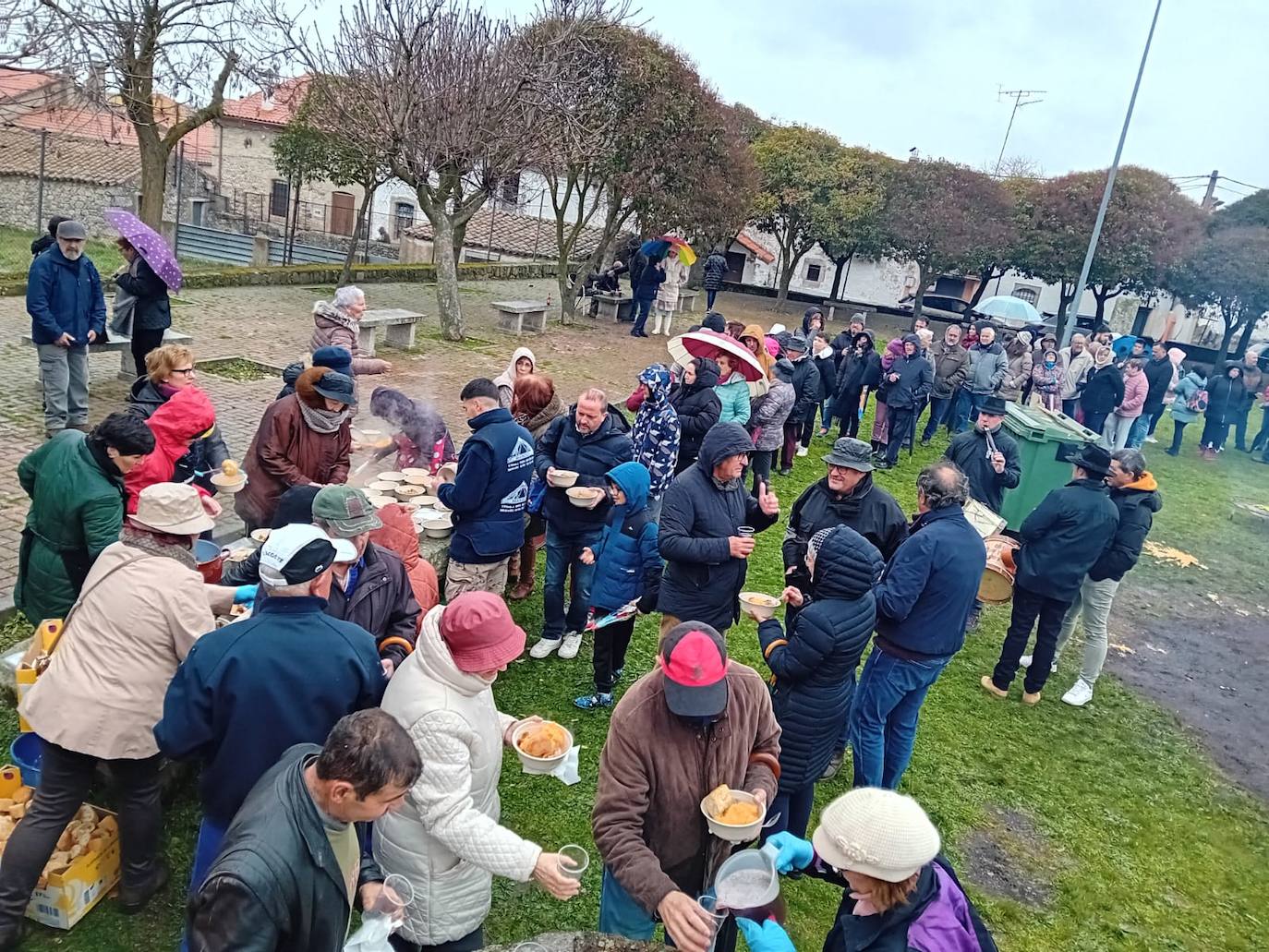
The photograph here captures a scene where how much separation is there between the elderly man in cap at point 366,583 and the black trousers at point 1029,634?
4637mm

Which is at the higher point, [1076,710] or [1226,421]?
[1226,421]

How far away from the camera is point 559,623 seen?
616cm

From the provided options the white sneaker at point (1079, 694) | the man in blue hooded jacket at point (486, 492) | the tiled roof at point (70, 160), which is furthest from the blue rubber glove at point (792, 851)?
the tiled roof at point (70, 160)

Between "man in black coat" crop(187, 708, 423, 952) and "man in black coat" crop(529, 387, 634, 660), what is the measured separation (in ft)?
10.7

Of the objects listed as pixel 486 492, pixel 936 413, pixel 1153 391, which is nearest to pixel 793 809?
pixel 486 492

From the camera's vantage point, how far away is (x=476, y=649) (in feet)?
9.08

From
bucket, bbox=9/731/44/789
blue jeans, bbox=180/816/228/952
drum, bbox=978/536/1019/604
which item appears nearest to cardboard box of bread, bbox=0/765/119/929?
bucket, bbox=9/731/44/789

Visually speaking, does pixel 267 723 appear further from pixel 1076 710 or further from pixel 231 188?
pixel 231 188

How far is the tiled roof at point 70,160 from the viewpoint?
25583mm

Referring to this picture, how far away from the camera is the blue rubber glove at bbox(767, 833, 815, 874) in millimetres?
2883

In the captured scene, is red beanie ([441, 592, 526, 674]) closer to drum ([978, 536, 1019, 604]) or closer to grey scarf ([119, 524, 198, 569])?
grey scarf ([119, 524, 198, 569])

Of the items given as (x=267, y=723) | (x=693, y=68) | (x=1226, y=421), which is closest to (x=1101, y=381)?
(x=1226, y=421)

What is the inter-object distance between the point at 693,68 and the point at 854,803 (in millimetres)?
20419

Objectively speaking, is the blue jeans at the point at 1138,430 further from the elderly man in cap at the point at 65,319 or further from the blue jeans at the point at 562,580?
the elderly man in cap at the point at 65,319
